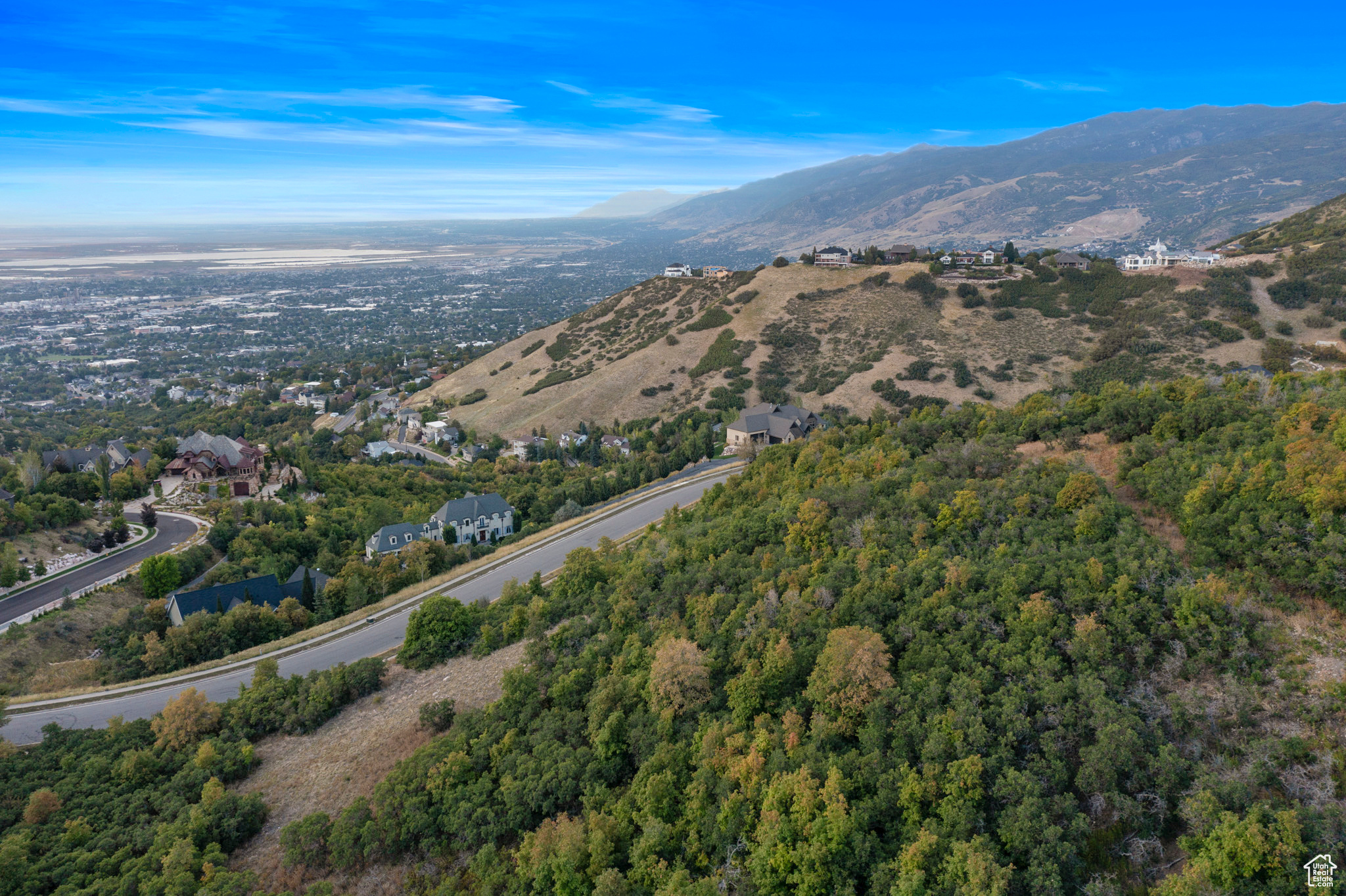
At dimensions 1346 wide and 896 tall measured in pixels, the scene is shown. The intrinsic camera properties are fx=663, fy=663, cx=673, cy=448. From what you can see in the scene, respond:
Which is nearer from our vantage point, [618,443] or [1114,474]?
[1114,474]

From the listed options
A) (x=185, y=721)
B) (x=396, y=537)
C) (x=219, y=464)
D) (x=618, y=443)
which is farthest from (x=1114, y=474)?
(x=219, y=464)

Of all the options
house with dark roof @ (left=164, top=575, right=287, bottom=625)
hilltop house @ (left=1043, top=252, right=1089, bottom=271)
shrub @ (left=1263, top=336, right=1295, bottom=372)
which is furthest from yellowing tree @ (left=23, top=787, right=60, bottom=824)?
hilltop house @ (left=1043, top=252, right=1089, bottom=271)

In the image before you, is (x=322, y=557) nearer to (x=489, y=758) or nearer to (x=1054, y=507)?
(x=489, y=758)

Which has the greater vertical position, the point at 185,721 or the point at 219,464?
the point at 185,721

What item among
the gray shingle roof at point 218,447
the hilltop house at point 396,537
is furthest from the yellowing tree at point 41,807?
the gray shingle roof at point 218,447

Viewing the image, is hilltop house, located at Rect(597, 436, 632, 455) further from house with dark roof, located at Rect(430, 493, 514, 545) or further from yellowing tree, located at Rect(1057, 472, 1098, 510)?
yellowing tree, located at Rect(1057, 472, 1098, 510)

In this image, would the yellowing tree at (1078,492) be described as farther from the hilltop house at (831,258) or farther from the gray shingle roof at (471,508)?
the hilltop house at (831,258)

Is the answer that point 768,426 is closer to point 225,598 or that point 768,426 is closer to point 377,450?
point 225,598
